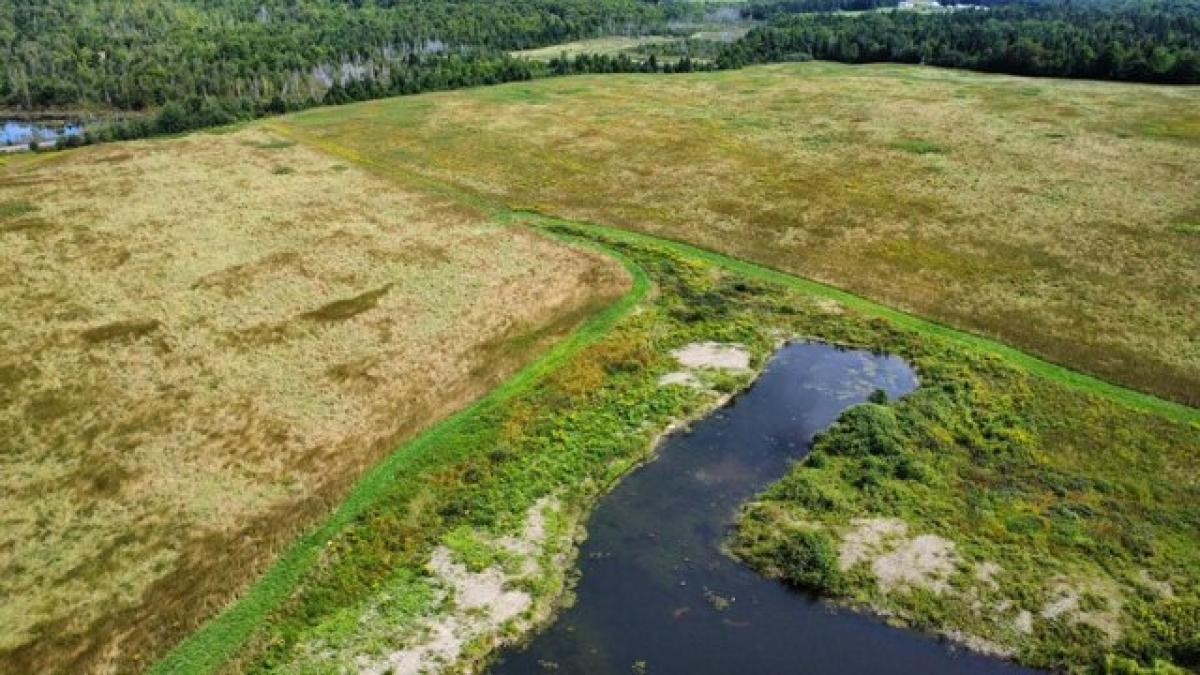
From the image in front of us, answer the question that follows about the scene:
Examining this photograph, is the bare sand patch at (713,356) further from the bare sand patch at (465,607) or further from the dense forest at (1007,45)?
the dense forest at (1007,45)

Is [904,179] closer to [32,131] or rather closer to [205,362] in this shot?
[205,362]

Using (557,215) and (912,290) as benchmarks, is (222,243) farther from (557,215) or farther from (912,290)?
(912,290)

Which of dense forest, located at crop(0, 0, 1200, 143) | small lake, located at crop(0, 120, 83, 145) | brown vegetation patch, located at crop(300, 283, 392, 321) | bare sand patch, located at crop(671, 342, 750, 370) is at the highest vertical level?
dense forest, located at crop(0, 0, 1200, 143)

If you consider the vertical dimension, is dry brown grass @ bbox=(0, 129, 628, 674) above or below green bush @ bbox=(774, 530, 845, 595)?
above

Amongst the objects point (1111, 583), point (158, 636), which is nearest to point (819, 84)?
point (1111, 583)

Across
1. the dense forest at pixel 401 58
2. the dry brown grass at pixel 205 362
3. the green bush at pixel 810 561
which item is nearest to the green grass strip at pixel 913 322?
the dry brown grass at pixel 205 362

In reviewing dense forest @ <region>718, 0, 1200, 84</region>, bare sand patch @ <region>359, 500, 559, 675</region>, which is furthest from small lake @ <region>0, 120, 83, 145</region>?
bare sand patch @ <region>359, 500, 559, 675</region>

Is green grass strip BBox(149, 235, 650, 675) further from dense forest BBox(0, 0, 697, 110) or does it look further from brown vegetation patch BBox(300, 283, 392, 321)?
dense forest BBox(0, 0, 697, 110)

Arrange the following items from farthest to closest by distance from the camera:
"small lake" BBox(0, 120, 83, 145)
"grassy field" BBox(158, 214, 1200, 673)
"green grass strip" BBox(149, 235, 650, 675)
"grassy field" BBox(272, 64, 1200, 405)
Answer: "small lake" BBox(0, 120, 83, 145)
"grassy field" BBox(272, 64, 1200, 405)
"grassy field" BBox(158, 214, 1200, 673)
"green grass strip" BBox(149, 235, 650, 675)
